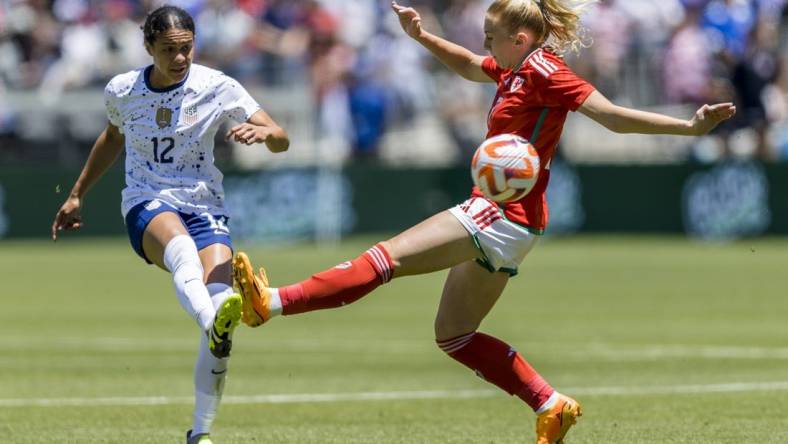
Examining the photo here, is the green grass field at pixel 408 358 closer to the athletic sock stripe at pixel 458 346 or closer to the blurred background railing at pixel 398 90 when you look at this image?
the athletic sock stripe at pixel 458 346

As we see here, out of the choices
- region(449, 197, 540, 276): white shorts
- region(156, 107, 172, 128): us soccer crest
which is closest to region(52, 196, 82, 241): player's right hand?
region(156, 107, 172, 128): us soccer crest

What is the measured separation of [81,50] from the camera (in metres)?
26.4

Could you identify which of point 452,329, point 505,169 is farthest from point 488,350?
point 505,169

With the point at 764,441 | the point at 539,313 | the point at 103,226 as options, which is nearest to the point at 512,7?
the point at 764,441

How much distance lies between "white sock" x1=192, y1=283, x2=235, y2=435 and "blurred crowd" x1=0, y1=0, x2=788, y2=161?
16.6 meters

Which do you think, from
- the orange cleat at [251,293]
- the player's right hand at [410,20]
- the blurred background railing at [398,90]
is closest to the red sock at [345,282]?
the orange cleat at [251,293]

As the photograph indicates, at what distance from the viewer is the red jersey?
25.5ft

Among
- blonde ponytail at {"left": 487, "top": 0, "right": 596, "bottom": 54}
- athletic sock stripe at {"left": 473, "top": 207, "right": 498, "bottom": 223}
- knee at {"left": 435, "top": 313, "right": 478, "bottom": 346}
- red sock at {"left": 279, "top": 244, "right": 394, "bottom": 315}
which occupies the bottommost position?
knee at {"left": 435, "top": 313, "right": 478, "bottom": 346}

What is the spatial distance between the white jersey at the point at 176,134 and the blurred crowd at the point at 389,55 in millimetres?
15796

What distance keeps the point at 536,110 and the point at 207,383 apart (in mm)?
2258

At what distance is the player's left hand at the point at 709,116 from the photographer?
730 cm

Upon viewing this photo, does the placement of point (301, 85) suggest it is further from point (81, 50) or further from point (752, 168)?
point (752, 168)

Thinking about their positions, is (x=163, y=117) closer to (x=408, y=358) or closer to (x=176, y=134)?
(x=176, y=134)

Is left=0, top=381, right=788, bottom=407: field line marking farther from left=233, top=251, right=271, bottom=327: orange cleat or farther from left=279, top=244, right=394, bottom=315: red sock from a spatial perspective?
left=233, top=251, right=271, bottom=327: orange cleat
